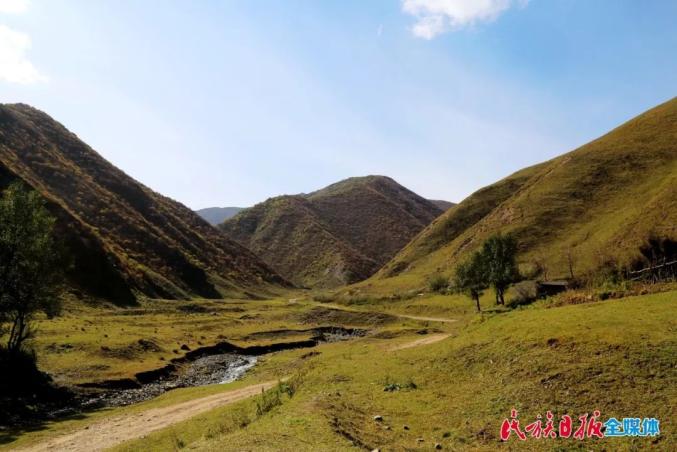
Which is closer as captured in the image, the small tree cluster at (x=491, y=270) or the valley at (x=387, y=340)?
the valley at (x=387, y=340)

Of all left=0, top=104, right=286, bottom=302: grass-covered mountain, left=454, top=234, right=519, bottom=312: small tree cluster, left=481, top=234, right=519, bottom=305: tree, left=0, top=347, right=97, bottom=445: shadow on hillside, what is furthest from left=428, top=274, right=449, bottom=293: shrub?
left=0, top=347, right=97, bottom=445: shadow on hillside

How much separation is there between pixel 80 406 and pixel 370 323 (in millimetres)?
66829

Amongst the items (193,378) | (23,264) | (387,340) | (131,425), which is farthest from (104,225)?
(131,425)

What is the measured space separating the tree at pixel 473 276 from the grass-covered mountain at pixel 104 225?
270 feet

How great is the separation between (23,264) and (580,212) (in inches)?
4608

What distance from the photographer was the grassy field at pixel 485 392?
17.0m

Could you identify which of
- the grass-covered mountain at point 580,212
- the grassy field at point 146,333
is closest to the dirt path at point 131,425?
the grassy field at point 146,333

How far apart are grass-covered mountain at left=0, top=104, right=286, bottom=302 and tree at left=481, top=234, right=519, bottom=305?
8753 centimetres

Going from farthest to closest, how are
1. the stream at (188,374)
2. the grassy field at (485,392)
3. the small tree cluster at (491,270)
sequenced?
the small tree cluster at (491,270), the stream at (188,374), the grassy field at (485,392)

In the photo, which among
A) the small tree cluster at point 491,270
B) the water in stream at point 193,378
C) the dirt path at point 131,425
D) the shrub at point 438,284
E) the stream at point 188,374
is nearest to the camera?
the dirt path at point 131,425

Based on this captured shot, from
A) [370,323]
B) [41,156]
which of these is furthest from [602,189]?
[41,156]

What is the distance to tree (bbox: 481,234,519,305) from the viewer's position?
245 ft

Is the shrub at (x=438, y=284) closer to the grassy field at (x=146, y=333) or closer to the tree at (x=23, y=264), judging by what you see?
the grassy field at (x=146, y=333)

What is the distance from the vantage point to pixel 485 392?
849 inches
